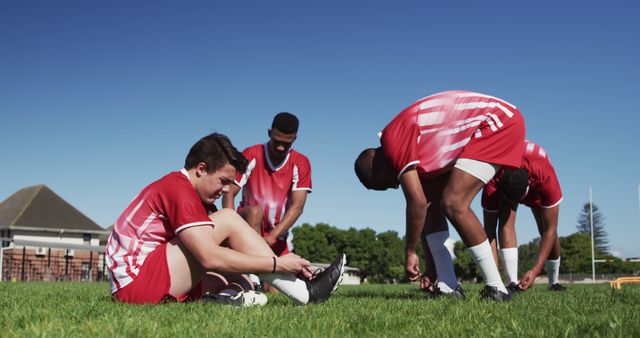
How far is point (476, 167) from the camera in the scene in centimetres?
552

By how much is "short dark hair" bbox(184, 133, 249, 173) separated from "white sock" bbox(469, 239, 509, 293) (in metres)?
2.39

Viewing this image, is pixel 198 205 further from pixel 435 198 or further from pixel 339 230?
pixel 339 230

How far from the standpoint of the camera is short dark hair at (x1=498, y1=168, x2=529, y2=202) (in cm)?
747

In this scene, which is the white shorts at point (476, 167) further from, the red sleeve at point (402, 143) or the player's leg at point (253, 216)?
the player's leg at point (253, 216)

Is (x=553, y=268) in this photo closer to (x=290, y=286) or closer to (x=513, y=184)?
(x=513, y=184)

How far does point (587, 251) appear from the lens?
102 meters

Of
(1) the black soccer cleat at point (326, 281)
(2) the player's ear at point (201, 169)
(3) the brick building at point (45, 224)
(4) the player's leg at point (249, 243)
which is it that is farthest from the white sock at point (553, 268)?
(3) the brick building at point (45, 224)

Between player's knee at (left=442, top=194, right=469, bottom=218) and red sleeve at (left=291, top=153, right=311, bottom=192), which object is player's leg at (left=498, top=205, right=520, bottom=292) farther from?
player's knee at (left=442, top=194, right=469, bottom=218)

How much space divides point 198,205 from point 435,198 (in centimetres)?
294

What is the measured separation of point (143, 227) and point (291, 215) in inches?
171

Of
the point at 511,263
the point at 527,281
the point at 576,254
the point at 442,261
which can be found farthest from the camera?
the point at 576,254

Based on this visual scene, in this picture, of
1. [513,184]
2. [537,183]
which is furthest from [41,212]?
[513,184]

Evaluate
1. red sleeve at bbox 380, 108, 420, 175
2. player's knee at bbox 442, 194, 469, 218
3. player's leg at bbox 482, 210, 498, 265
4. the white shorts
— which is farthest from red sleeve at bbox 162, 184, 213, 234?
player's leg at bbox 482, 210, 498, 265

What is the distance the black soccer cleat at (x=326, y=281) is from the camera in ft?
16.2
